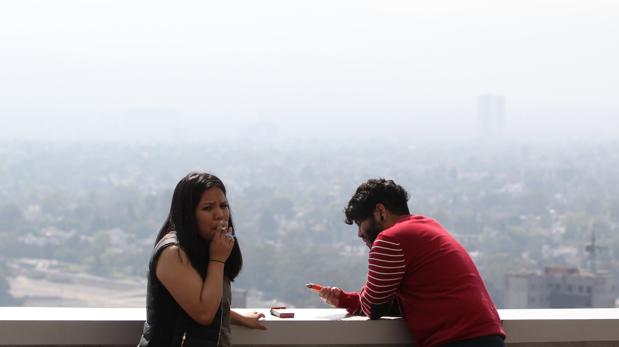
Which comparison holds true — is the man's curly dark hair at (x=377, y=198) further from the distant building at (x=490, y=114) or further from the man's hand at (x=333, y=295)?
the distant building at (x=490, y=114)

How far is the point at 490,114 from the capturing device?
278 feet

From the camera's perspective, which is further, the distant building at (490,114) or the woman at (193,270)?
the distant building at (490,114)

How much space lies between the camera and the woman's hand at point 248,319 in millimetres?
2707

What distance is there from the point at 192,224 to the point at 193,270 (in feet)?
0.45

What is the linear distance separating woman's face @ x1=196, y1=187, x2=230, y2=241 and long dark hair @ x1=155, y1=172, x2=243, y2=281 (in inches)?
0.5

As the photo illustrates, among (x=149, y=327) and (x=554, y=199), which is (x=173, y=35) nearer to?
(x=554, y=199)

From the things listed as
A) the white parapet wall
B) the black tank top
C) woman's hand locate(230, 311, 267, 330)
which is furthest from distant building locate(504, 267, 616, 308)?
the black tank top

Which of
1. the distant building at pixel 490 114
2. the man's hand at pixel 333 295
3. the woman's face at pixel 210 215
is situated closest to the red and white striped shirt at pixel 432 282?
the man's hand at pixel 333 295

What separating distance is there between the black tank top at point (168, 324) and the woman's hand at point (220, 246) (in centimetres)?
11

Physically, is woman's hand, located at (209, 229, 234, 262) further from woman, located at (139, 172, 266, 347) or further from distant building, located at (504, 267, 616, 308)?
distant building, located at (504, 267, 616, 308)

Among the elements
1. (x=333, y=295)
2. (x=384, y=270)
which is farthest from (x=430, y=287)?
(x=333, y=295)

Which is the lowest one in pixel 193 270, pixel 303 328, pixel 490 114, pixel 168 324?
pixel 490 114

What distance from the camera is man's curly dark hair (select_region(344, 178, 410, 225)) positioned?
111 inches

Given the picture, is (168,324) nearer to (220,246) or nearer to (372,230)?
(220,246)
